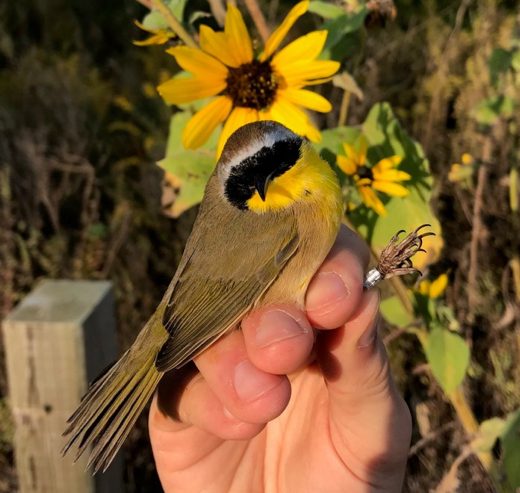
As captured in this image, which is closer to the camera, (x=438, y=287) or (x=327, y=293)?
(x=327, y=293)

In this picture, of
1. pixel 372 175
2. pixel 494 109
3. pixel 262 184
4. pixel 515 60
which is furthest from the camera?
pixel 494 109

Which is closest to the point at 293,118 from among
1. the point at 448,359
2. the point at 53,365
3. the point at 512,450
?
the point at 448,359

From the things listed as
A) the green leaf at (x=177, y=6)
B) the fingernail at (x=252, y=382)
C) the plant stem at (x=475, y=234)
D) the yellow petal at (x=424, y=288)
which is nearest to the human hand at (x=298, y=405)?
the fingernail at (x=252, y=382)

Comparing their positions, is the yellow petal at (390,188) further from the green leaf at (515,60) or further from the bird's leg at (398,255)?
the green leaf at (515,60)

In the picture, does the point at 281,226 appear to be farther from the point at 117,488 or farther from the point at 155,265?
the point at 155,265

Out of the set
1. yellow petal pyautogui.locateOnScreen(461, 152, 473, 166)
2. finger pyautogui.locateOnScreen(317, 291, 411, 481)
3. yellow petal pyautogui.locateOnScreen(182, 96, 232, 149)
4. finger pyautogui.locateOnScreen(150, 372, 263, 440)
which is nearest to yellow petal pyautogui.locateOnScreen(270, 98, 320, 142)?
yellow petal pyautogui.locateOnScreen(182, 96, 232, 149)

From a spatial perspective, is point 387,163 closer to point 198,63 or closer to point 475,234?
point 198,63

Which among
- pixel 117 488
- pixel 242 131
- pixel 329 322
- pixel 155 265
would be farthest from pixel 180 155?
pixel 155 265
